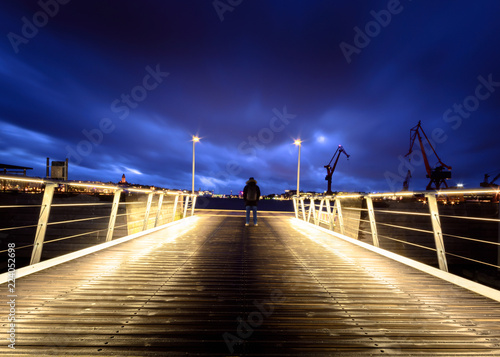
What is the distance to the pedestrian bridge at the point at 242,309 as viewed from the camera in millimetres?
1805

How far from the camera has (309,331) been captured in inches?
78.8

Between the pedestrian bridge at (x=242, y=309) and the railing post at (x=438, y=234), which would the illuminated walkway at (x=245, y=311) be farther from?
the railing post at (x=438, y=234)

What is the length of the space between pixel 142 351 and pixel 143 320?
1.44ft

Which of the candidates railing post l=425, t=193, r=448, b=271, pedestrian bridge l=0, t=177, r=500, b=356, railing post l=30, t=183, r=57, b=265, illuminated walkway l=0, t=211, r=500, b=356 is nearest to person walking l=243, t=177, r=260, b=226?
pedestrian bridge l=0, t=177, r=500, b=356

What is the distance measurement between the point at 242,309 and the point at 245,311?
0.05m

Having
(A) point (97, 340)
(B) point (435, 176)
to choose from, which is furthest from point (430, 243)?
(B) point (435, 176)

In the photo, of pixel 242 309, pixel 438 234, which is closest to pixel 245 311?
pixel 242 309

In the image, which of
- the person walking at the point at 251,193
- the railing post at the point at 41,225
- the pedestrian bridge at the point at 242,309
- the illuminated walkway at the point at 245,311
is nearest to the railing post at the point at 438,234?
the pedestrian bridge at the point at 242,309

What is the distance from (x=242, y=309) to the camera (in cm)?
235

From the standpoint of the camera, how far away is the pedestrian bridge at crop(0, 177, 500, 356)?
1805 millimetres

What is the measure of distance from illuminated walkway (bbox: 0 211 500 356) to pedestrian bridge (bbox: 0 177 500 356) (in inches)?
0.4

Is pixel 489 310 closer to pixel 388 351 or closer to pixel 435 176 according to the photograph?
pixel 388 351

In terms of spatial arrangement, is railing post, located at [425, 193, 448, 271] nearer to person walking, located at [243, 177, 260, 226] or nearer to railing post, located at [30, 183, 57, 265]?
person walking, located at [243, 177, 260, 226]

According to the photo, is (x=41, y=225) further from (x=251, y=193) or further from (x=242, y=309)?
(x=251, y=193)
